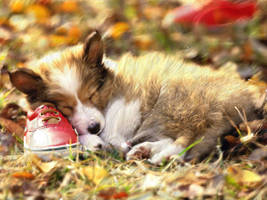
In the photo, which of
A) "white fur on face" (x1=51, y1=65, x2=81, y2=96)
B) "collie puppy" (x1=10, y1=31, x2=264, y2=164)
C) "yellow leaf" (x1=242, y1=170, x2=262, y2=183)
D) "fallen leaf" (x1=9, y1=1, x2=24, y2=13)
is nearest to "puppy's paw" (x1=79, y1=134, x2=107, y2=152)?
"collie puppy" (x1=10, y1=31, x2=264, y2=164)

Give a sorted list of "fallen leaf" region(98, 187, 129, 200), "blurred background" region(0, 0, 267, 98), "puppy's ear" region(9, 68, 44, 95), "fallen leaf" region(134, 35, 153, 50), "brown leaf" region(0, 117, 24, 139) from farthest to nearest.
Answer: "fallen leaf" region(134, 35, 153, 50) < "blurred background" region(0, 0, 267, 98) < "brown leaf" region(0, 117, 24, 139) < "puppy's ear" region(9, 68, 44, 95) < "fallen leaf" region(98, 187, 129, 200)

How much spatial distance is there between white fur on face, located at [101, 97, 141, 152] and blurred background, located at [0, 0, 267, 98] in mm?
1448

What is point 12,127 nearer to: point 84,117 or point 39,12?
point 84,117

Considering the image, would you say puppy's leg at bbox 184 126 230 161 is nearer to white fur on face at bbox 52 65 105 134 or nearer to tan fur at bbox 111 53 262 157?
tan fur at bbox 111 53 262 157

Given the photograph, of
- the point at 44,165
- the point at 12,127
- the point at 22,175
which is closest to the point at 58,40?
the point at 12,127

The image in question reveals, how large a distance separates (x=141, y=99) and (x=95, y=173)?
99 centimetres

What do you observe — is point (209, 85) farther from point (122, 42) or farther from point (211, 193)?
point (122, 42)

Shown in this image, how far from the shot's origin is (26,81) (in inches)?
137

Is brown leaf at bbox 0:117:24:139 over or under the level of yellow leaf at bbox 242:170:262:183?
over

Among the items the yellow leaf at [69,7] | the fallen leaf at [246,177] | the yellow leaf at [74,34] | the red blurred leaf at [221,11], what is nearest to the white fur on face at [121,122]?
the fallen leaf at [246,177]

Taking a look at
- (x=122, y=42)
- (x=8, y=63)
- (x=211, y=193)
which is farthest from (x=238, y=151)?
(x=8, y=63)

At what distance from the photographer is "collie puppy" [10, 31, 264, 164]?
3285mm

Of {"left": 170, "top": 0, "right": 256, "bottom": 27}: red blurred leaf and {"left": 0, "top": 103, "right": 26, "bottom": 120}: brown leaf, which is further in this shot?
{"left": 0, "top": 103, "right": 26, "bottom": 120}: brown leaf

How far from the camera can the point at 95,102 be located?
3621 mm
